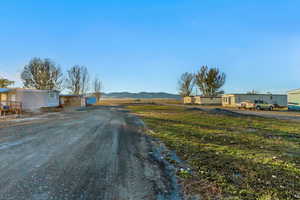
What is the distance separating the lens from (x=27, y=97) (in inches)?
749

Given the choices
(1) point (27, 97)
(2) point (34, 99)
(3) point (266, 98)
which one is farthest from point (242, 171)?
(3) point (266, 98)

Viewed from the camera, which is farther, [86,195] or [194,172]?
[194,172]

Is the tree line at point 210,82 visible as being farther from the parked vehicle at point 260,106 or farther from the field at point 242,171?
the field at point 242,171

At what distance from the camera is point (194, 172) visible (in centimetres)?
320

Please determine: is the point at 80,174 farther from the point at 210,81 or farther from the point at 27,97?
the point at 210,81

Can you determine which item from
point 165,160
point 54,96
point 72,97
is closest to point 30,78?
point 72,97

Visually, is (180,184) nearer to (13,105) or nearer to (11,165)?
(11,165)

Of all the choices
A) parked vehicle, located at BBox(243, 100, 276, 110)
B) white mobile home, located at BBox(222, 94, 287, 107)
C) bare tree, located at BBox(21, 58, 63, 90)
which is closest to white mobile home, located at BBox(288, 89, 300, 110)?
parked vehicle, located at BBox(243, 100, 276, 110)

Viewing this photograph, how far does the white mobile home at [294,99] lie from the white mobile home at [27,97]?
116ft

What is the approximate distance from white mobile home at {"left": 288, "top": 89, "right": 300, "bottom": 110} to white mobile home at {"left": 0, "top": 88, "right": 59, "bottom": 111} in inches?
1390

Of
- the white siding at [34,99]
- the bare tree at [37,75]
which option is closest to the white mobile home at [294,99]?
the white siding at [34,99]

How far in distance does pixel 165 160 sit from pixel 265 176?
2056 mm

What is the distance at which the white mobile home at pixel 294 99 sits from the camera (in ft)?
73.1

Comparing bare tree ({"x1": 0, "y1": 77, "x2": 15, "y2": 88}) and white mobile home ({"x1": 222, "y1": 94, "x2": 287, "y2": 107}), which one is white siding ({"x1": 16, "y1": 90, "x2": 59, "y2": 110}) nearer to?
bare tree ({"x1": 0, "y1": 77, "x2": 15, "y2": 88})
